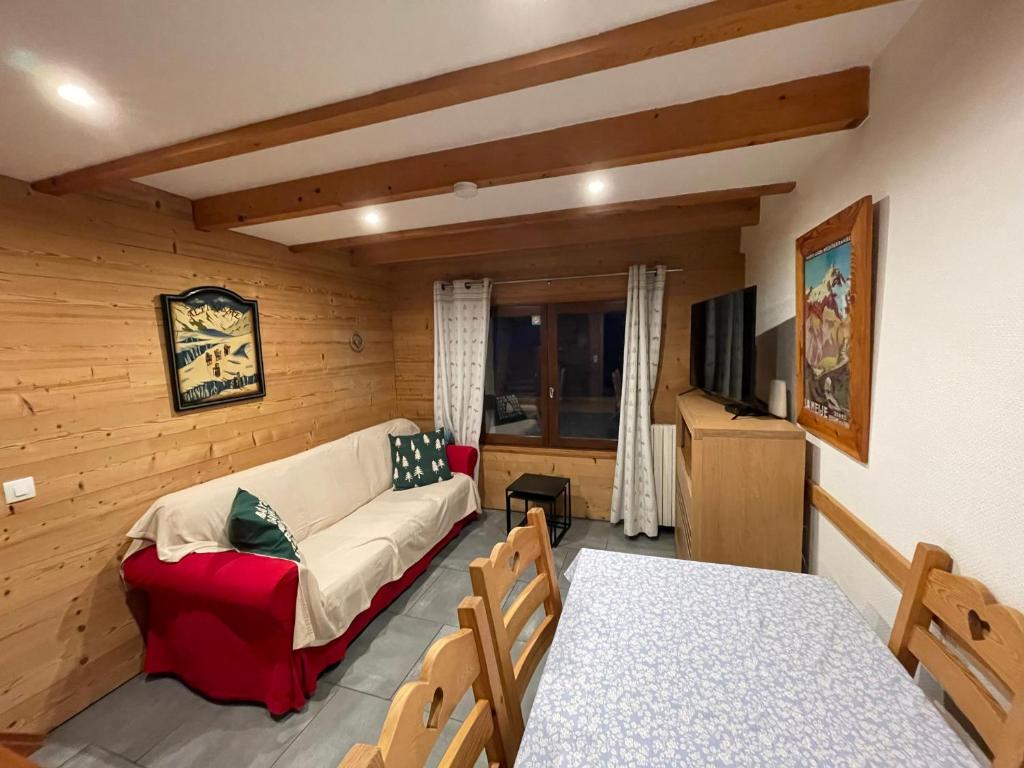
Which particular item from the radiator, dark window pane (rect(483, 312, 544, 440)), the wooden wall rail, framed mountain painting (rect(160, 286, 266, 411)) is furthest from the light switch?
the radiator

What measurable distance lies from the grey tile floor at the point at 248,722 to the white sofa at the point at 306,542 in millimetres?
123

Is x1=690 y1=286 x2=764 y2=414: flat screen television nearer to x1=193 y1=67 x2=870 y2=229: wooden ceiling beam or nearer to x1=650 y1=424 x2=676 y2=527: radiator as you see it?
x1=650 y1=424 x2=676 y2=527: radiator

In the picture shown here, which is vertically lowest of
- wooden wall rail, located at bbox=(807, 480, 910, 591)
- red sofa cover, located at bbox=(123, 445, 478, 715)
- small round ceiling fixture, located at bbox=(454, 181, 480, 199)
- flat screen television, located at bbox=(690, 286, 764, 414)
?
red sofa cover, located at bbox=(123, 445, 478, 715)

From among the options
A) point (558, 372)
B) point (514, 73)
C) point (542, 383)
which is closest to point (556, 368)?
point (558, 372)

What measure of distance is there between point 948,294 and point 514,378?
308cm

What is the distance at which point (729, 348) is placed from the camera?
2225mm

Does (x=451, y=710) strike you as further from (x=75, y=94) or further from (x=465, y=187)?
(x=75, y=94)

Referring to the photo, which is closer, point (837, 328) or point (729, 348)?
point (837, 328)

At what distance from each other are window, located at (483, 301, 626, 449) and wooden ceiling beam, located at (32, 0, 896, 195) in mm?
2437

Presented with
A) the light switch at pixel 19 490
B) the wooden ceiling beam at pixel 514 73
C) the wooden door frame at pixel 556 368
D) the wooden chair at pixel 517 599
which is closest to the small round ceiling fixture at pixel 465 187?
the wooden ceiling beam at pixel 514 73

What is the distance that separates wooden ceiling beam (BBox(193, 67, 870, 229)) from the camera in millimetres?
1321

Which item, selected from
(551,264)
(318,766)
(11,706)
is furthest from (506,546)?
(551,264)

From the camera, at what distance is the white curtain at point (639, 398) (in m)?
3.18

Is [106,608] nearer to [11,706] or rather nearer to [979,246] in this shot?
[11,706]
